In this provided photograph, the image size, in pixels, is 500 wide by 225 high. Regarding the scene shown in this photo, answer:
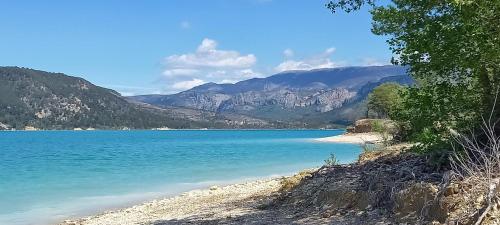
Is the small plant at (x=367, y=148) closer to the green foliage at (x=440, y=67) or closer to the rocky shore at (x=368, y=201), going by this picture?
the rocky shore at (x=368, y=201)

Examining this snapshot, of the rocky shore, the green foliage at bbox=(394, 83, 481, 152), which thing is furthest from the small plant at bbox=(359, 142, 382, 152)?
the green foliage at bbox=(394, 83, 481, 152)

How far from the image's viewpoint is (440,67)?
1117cm

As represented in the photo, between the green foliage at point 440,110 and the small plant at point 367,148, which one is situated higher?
the green foliage at point 440,110

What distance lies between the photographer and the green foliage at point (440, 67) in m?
10.2

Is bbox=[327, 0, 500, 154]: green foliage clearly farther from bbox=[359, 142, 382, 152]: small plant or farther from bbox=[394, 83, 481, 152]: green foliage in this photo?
bbox=[359, 142, 382, 152]: small plant

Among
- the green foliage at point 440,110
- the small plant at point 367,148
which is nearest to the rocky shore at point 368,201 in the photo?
the green foliage at point 440,110

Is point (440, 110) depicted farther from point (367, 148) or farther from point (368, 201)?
point (367, 148)

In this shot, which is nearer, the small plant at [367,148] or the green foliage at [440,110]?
the green foliage at [440,110]

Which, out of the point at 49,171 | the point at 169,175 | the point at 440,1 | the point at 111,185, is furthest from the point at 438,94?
the point at 49,171

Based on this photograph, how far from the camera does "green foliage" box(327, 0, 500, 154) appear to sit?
10.2 metres

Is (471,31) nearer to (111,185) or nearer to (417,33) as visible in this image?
(417,33)

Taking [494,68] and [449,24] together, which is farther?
[494,68]

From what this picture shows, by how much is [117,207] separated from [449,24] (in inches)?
725

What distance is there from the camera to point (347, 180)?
13305mm
